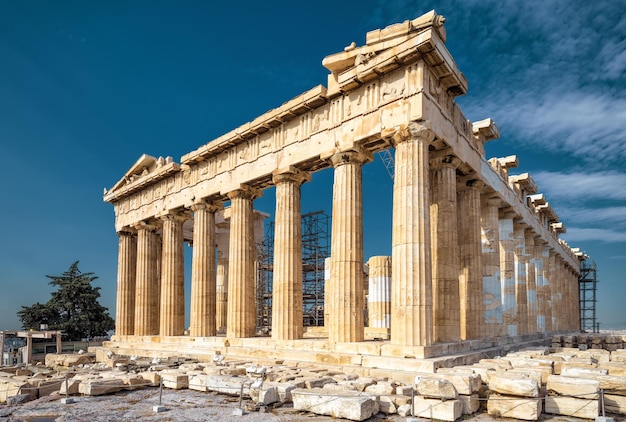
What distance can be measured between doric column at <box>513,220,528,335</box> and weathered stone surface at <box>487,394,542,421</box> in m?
17.3

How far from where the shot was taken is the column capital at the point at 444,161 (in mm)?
18234

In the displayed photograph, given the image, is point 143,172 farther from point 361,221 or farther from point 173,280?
point 361,221

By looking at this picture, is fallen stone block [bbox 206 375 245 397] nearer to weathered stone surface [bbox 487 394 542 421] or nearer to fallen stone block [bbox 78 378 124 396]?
fallen stone block [bbox 78 378 124 396]

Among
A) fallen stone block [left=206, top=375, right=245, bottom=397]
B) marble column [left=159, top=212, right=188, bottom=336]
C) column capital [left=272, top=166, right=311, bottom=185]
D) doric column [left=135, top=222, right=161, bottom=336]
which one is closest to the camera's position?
fallen stone block [left=206, top=375, right=245, bottom=397]

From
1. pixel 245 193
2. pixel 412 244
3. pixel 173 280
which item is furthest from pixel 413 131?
pixel 173 280

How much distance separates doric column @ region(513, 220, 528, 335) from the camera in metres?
26.3

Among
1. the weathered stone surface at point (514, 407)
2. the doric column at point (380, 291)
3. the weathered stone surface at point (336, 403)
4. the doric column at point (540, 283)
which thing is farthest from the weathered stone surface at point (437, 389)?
the doric column at point (540, 283)

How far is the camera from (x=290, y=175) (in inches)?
811

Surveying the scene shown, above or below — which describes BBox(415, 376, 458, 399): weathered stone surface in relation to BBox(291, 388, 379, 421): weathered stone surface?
above

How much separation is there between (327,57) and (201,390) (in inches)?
490

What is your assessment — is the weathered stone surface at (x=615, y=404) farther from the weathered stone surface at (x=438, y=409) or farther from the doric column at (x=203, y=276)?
the doric column at (x=203, y=276)

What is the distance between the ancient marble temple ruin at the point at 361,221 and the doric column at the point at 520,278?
0.08 metres

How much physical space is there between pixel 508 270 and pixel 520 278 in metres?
2.69

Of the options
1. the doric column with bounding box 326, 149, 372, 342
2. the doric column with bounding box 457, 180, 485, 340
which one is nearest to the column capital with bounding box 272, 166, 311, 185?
the doric column with bounding box 326, 149, 372, 342
